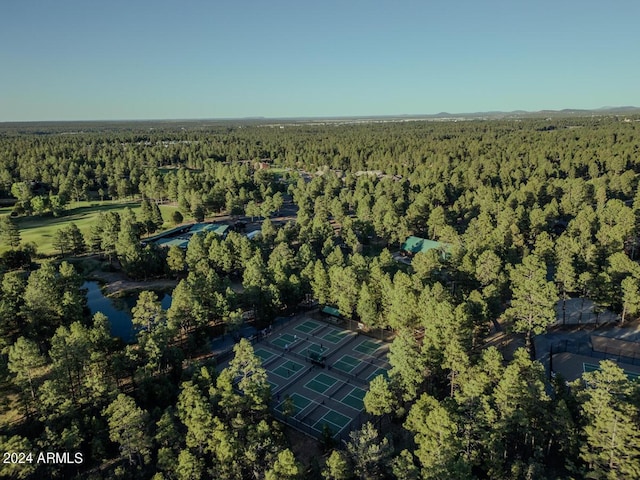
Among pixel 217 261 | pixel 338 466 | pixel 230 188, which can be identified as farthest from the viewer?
pixel 230 188

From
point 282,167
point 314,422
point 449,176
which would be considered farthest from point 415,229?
point 282,167

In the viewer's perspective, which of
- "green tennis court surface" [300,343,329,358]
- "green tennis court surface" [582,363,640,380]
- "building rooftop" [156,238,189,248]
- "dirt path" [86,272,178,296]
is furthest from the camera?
"building rooftop" [156,238,189,248]

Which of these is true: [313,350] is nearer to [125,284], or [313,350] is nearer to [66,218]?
[125,284]

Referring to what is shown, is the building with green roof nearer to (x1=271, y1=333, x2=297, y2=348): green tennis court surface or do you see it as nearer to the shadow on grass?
(x1=271, y1=333, x2=297, y2=348): green tennis court surface

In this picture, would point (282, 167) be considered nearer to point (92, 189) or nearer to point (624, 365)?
point (92, 189)

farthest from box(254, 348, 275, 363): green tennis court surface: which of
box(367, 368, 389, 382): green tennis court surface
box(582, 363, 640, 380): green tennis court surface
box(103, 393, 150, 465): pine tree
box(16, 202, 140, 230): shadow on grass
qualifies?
box(16, 202, 140, 230): shadow on grass

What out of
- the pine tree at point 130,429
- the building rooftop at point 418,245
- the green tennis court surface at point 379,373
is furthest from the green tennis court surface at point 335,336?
the building rooftop at point 418,245
